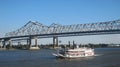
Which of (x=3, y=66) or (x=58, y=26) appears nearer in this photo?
(x=3, y=66)

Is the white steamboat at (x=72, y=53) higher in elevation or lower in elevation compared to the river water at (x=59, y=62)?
higher

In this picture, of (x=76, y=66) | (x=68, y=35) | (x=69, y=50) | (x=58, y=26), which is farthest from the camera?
(x=58, y=26)

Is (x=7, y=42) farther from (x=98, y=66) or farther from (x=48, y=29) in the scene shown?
(x=98, y=66)

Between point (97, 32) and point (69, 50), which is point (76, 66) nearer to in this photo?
point (69, 50)

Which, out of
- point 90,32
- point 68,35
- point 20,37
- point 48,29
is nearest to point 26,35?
point 20,37

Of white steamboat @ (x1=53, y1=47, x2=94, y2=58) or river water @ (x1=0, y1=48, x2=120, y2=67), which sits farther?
white steamboat @ (x1=53, y1=47, x2=94, y2=58)

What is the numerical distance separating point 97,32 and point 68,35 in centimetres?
1745

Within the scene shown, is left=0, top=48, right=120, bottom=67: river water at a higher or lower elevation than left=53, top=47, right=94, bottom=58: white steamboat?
lower

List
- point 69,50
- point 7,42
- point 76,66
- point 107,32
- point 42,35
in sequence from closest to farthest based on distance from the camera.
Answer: point 76,66 < point 69,50 < point 107,32 < point 42,35 < point 7,42

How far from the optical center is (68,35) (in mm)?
132000

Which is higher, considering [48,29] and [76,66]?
[48,29]

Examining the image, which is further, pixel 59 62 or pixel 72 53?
pixel 72 53

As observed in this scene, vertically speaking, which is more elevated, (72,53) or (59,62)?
(72,53)

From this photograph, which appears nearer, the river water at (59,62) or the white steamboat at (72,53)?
the river water at (59,62)
